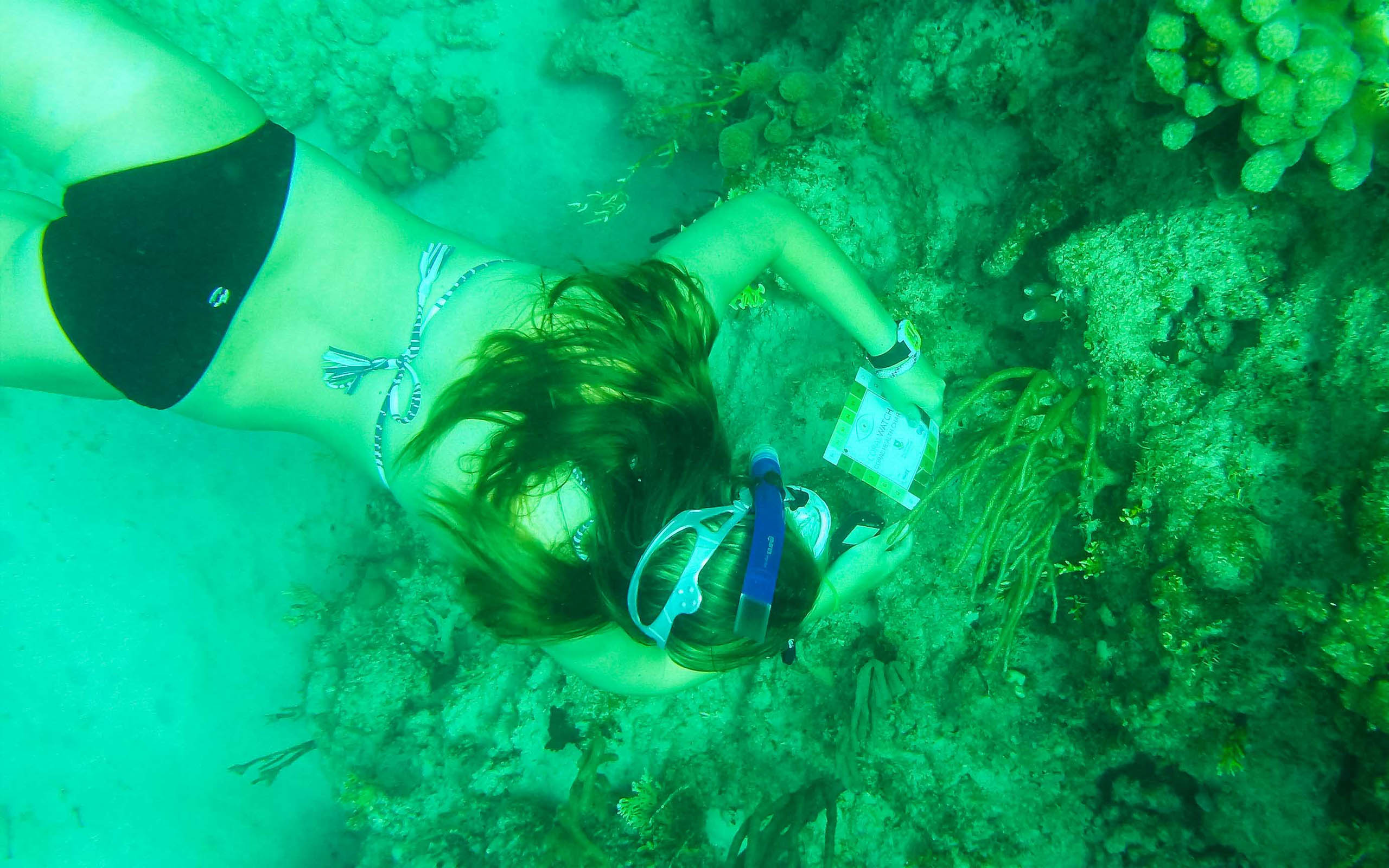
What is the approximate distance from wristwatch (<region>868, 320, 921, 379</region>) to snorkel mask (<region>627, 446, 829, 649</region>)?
3.24 feet

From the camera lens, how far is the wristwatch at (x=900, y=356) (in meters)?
2.60

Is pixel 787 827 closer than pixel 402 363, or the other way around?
pixel 402 363

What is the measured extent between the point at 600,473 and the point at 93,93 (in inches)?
75.1

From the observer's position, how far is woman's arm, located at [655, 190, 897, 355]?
7.72 feet

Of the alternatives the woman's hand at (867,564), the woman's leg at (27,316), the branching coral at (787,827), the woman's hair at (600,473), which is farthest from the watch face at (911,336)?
the woman's leg at (27,316)

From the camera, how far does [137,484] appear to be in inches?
203

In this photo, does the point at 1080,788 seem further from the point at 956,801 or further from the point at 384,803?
the point at 384,803

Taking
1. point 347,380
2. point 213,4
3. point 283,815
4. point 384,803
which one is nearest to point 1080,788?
point 347,380

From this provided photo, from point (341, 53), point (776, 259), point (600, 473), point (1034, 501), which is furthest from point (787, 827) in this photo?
point (341, 53)

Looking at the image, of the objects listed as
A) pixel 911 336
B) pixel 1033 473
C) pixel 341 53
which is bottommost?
pixel 1033 473

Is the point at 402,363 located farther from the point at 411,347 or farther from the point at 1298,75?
the point at 1298,75

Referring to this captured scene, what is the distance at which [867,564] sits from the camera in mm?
2662

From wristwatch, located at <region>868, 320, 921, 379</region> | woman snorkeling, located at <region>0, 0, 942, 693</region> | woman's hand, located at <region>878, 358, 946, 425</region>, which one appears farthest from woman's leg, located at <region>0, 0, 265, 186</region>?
woman's hand, located at <region>878, 358, 946, 425</region>

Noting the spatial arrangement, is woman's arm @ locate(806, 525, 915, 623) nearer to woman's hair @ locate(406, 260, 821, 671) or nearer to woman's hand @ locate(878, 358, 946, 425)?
woman's hand @ locate(878, 358, 946, 425)
